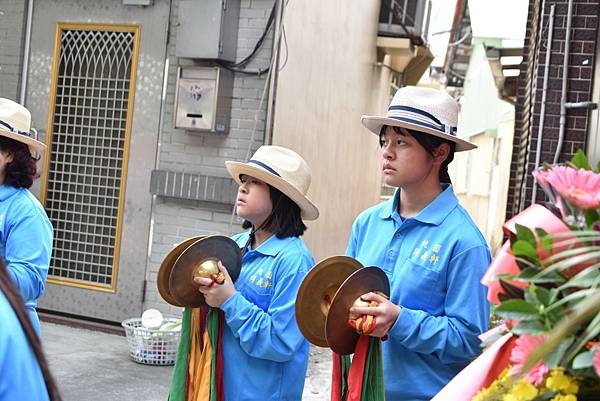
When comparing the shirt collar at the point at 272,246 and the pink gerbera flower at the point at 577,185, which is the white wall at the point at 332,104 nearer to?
the shirt collar at the point at 272,246

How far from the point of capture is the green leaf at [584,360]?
1470 mm

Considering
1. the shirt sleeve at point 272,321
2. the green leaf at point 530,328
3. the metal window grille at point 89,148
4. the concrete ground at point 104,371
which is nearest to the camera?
the green leaf at point 530,328

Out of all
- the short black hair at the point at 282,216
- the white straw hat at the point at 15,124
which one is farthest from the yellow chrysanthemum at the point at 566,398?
the white straw hat at the point at 15,124

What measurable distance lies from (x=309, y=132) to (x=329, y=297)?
585cm

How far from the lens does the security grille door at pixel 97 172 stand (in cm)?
735

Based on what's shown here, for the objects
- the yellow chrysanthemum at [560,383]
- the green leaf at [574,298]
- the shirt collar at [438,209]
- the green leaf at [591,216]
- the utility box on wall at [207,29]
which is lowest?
the yellow chrysanthemum at [560,383]

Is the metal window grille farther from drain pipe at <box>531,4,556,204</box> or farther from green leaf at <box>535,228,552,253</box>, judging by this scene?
green leaf at <box>535,228,552,253</box>

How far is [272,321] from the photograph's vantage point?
3.21m

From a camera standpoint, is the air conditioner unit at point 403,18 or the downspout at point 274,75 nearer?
the downspout at point 274,75

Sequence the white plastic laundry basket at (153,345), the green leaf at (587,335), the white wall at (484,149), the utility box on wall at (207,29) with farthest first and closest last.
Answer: the white wall at (484,149)
the utility box on wall at (207,29)
the white plastic laundry basket at (153,345)
the green leaf at (587,335)

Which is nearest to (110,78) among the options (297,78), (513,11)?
(297,78)

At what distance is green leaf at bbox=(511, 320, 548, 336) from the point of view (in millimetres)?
1562

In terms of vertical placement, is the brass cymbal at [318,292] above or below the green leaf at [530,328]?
below

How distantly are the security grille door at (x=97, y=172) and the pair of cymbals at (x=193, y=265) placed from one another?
13.5 ft
